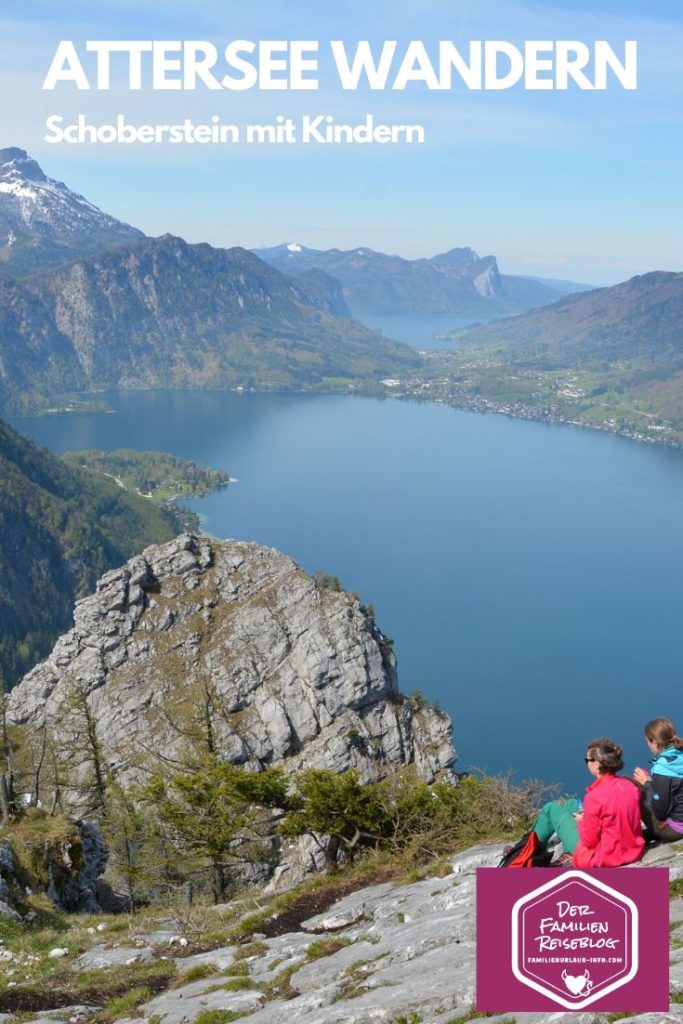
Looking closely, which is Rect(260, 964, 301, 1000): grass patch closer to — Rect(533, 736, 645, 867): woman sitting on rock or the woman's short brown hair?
Rect(533, 736, 645, 867): woman sitting on rock

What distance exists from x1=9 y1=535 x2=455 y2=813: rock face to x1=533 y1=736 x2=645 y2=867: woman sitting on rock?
1977 inches

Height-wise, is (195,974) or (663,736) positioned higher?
(663,736)

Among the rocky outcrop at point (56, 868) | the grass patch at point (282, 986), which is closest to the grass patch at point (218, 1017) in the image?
the grass patch at point (282, 986)

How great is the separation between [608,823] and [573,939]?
3749mm

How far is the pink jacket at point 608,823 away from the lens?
12148 millimetres

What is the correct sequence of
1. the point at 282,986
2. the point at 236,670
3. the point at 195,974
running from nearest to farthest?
1. the point at 282,986
2. the point at 195,974
3. the point at 236,670

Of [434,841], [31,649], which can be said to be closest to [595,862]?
[434,841]

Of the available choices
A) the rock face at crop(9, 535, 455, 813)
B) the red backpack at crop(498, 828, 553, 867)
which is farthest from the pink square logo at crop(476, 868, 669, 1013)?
the rock face at crop(9, 535, 455, 813)

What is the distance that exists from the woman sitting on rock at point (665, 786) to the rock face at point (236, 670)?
49.8m

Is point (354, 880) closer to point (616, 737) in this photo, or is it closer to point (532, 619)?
point (616, 737)

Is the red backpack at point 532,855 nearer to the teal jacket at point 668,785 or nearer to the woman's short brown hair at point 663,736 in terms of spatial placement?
the teal jacket at point 668,785

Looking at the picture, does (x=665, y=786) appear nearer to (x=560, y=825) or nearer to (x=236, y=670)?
(x=560, y=825)

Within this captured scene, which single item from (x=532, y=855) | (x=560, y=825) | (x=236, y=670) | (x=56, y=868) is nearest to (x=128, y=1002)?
(x=532, y=855)

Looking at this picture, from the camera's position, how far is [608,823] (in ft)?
40.1
